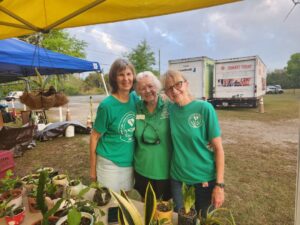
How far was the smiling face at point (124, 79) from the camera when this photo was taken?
5.72 feet

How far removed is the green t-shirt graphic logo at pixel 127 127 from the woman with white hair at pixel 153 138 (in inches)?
1.9

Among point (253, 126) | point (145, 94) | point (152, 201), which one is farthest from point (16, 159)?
point (253, 126)

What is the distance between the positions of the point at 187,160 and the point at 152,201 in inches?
24.0

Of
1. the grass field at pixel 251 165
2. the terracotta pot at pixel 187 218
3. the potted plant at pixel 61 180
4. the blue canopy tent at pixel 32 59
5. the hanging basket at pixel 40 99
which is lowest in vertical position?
the grass field at pixel 251 165

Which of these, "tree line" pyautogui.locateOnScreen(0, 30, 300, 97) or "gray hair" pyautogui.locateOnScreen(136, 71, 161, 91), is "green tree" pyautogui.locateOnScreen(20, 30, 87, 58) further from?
"gray hair" pyautogui.locateOnScreen(136, 71, 161, 91)

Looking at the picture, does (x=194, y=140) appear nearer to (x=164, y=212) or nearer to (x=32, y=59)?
(x=164, y=212)

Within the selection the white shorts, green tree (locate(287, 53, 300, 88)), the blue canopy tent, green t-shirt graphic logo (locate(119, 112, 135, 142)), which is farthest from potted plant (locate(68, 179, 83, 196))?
the blue canopy tent

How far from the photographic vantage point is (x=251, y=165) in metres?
4.34

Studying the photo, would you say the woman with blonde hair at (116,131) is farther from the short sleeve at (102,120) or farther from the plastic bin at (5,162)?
the plastic bin at (5,162)

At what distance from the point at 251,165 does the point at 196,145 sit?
338 cm

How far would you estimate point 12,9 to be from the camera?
5.33 ft

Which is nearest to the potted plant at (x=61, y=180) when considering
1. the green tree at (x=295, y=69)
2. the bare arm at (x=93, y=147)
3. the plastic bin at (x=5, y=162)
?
the bare arm at (x=93, y=147)

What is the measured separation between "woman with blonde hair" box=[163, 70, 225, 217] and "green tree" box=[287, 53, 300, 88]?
509 mm

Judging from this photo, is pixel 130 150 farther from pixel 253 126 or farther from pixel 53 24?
pixel 253 126
